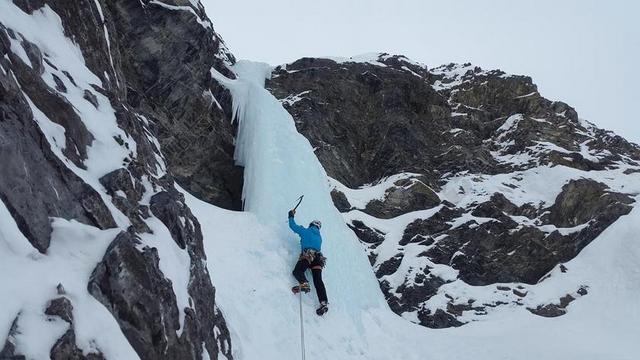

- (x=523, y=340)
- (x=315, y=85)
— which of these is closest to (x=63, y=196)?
(x=523, y=340)

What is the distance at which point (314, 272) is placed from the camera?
994cm

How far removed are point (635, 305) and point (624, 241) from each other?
2.32 m

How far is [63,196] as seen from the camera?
5.41 m

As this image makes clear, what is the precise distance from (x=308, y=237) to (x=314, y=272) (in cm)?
71

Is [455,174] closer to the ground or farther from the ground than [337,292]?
farther from the ground

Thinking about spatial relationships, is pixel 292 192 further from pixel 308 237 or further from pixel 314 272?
pixel 314 272

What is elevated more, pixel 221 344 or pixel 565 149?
pixel 565 149

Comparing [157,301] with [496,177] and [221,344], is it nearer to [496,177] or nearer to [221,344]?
[221,344]

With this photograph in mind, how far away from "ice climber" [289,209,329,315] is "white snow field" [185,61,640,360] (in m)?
0.21

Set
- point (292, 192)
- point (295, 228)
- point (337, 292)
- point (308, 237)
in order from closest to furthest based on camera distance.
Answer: point (308, 237) → point (295, 228) → point (337, 292) → point (292, 192)

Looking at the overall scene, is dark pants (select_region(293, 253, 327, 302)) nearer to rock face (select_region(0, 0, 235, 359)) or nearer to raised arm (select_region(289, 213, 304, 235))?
raised arm (select_region(289, 213, 304, 235))

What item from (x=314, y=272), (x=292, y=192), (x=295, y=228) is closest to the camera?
(x=314, y=272)

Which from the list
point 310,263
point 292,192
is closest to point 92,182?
point 310,263

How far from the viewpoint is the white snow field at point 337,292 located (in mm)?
9055
